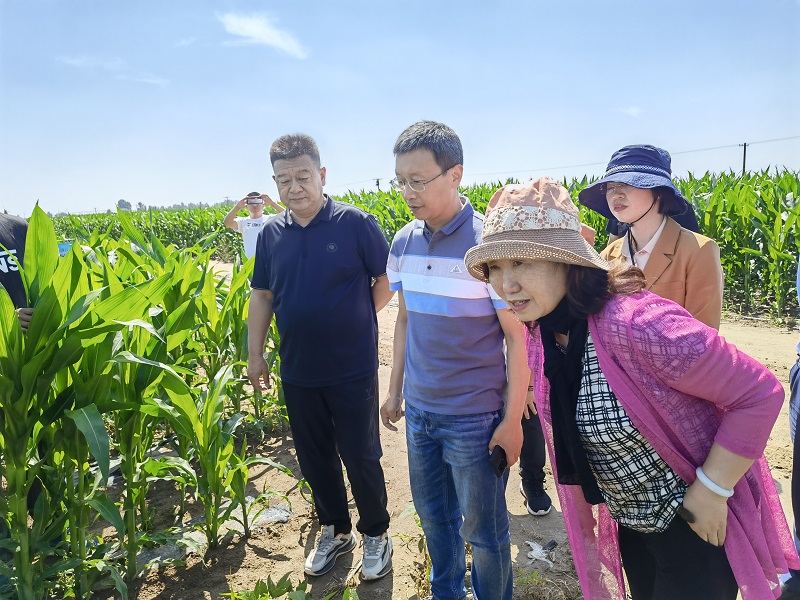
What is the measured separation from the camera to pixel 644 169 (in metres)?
2.16

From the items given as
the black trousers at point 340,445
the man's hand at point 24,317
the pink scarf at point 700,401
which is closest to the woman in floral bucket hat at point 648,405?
the pink scarf at point 700,401

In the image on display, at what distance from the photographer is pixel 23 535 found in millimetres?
1775

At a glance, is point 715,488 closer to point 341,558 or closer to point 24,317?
point 341,558

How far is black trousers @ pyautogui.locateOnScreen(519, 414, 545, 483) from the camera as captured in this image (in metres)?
2.71

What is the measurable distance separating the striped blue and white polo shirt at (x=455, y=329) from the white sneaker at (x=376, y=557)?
2.81 feet

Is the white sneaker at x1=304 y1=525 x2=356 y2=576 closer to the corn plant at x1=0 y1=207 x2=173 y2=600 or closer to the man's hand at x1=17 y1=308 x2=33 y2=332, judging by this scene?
the corn plant at x1=0 y1=207 x2=173 y2=600

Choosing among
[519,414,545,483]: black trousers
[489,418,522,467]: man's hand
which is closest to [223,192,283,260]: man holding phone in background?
[519,414,545,483]: black trousers

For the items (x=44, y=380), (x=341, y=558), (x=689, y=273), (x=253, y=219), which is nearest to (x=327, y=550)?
(x=341, y=558)

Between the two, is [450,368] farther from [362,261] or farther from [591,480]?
[362,261]

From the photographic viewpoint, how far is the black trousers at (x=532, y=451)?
8.88 ft

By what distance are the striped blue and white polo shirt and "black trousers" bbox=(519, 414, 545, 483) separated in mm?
1025

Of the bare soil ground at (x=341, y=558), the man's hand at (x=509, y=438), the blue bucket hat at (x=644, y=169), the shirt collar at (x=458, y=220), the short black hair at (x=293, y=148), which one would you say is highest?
the short black hair at (x=293, y=148)

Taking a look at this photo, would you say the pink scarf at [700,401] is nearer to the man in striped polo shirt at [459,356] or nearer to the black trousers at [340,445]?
the man in striped polo shirt at [459,356]

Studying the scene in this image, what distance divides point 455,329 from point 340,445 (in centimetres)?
91
